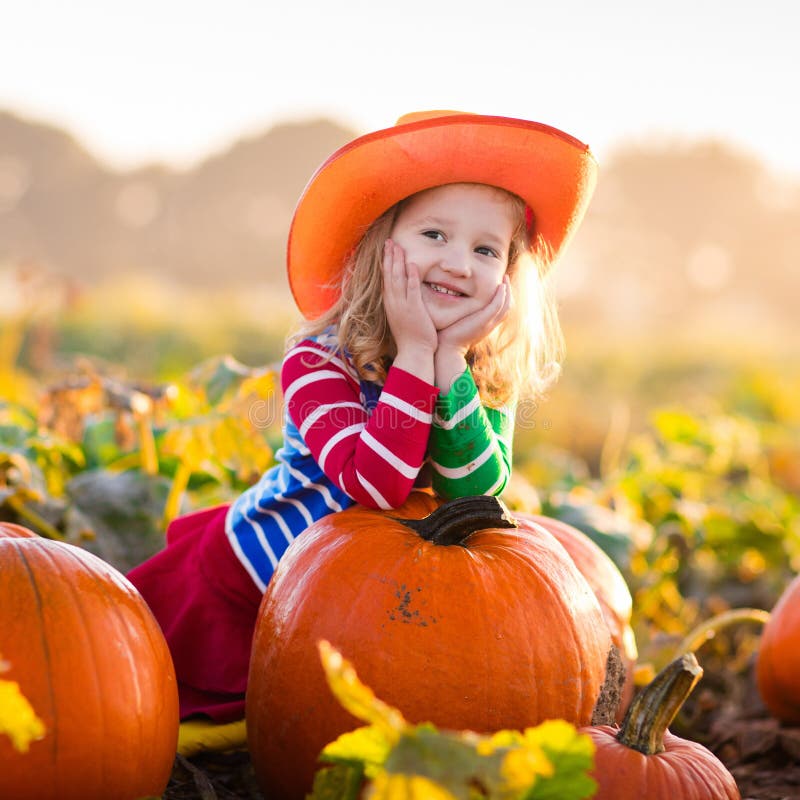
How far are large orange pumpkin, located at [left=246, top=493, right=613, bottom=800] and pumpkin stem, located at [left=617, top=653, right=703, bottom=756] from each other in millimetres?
184

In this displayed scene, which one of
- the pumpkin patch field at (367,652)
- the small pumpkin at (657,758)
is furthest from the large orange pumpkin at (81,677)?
the small pumpkin at (657,758)

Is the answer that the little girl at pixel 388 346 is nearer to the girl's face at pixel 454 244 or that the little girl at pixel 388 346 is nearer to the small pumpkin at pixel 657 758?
the girl's face at pixel 454 244

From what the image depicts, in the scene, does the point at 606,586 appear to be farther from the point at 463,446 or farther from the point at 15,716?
the point at 15,716

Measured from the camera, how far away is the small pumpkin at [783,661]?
8.25 feet

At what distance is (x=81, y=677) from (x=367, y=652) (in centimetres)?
47

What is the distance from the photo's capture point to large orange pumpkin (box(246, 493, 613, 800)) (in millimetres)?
1722

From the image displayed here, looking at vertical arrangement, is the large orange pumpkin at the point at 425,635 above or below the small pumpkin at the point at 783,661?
above

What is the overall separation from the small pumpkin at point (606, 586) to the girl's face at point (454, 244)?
51cm

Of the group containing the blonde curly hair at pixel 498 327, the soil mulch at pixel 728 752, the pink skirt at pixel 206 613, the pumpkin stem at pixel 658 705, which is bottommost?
the soil mulch at pixel 728 752

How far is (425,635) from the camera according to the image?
1.73m

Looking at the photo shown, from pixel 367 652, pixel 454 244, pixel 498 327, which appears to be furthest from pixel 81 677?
pixel 498 327

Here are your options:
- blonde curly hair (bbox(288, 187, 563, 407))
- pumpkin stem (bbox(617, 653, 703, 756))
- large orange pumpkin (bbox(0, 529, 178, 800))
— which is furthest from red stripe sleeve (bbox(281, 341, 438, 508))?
pumpkin stem (bbox(617, 653, 703, 756))

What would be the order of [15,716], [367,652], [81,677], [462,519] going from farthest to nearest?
[462,519] < [367,652] < [81,677] < [15,716]

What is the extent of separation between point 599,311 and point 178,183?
57.5 feet
